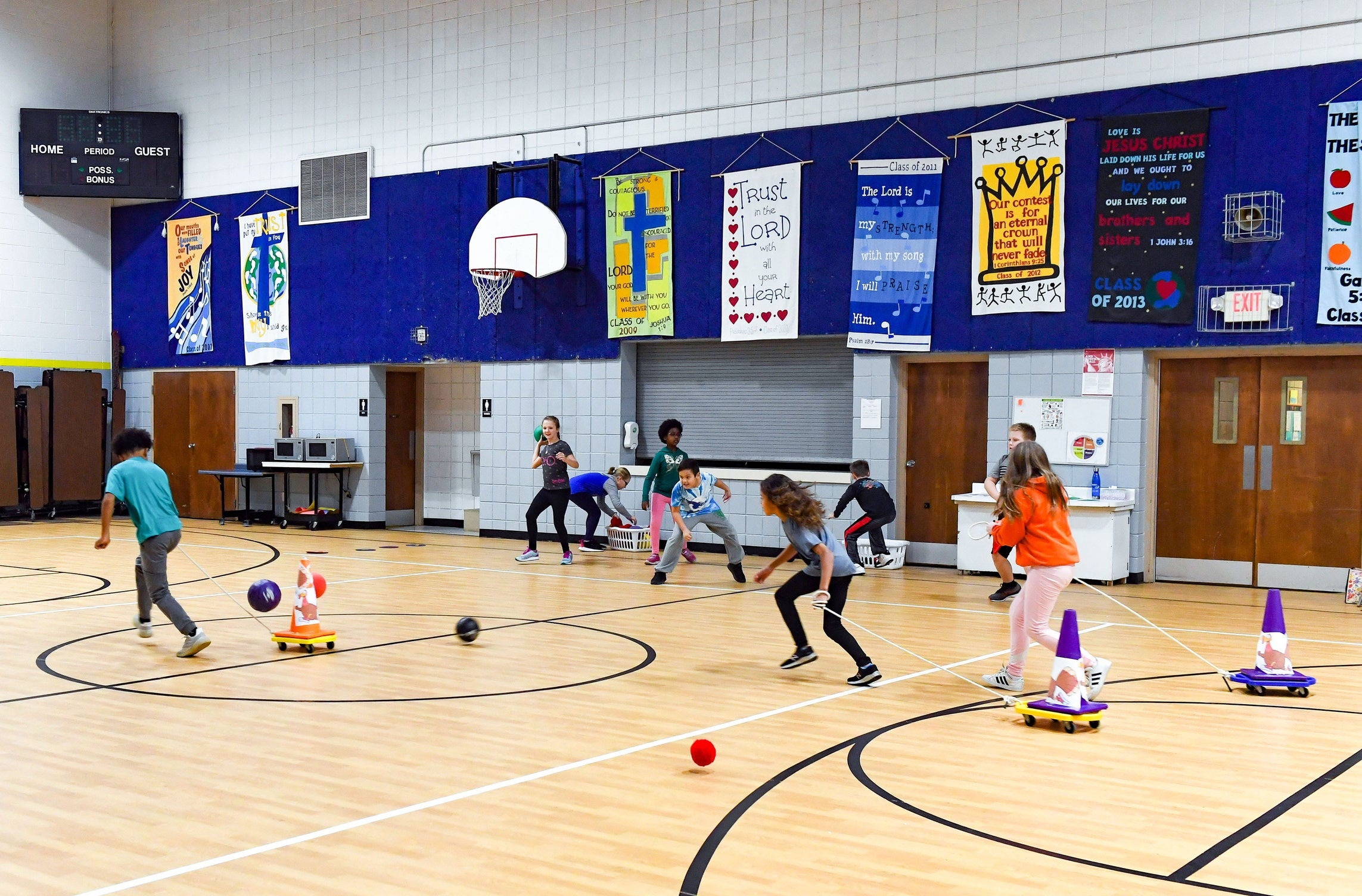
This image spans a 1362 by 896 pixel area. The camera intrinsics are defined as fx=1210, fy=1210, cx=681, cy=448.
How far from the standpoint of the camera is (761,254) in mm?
16156

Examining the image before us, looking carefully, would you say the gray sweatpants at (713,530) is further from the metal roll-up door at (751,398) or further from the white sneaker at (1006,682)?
the white sneaker at (1006,682)

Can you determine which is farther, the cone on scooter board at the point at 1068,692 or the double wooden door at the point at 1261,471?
the double wooden door at the point at 1261,471

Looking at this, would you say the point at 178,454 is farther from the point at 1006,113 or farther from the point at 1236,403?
the point at 1236,403

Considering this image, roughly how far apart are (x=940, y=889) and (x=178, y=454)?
2067 cm

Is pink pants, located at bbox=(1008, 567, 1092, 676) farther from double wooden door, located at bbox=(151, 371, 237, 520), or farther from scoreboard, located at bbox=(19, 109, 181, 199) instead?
scoreboard, located at bbox=(19, 109, 181, 199)

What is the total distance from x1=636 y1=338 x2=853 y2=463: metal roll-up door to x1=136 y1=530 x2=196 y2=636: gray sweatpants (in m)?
9.08

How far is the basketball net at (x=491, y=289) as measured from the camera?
723 inches

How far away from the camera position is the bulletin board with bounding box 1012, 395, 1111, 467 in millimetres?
13773

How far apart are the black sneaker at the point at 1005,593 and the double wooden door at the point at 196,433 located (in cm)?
1458

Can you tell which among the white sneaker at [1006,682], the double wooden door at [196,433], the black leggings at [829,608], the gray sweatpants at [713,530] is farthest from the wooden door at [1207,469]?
the double wooden door at [196,433]

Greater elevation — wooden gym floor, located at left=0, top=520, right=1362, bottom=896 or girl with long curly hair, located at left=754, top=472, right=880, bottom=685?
girl with long curly hair, located at left=754, top=472, right=880, bottom=685

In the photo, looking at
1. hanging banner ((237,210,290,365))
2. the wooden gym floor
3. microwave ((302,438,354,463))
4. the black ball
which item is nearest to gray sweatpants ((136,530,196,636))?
the wooden gym floor

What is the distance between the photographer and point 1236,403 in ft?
44.4

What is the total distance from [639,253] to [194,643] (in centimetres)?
981
